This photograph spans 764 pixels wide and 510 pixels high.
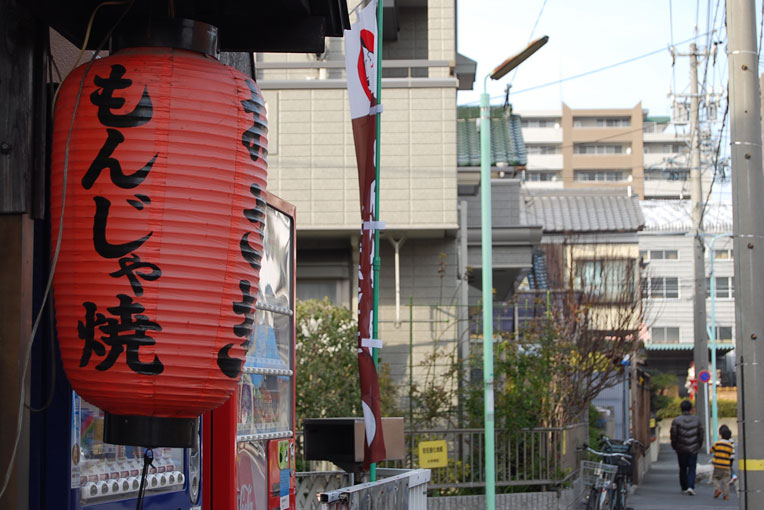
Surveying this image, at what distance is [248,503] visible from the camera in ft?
21.2

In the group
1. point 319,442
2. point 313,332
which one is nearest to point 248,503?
point 319,442

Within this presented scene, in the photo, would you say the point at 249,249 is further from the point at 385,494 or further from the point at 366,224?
the point at 366,224

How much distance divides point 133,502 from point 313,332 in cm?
1055

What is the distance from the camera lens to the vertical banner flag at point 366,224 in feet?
25.8

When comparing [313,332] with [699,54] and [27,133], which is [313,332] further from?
[699,54]

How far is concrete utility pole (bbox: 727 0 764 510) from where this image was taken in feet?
30.5

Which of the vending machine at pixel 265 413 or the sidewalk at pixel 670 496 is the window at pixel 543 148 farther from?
the vending machine at pixel 265 413

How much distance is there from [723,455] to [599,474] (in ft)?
19.7

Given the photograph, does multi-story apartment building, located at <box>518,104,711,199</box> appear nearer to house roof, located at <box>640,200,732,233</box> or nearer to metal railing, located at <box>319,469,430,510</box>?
house roof, located at <box>640,200,732,233</box>

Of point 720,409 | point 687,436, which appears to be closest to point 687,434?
point 687,436

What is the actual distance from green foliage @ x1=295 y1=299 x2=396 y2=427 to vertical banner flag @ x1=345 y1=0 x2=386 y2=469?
6.39 meters

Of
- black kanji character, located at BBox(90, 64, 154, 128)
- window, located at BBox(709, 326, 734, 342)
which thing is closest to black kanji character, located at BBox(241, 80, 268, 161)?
black kanji character, located at BBox(90, 64, 154, 128)

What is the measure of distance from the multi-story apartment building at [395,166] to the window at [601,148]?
72524mm

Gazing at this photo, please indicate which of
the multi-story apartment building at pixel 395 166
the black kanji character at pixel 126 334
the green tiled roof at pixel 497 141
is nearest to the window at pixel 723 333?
the green tiled roof at pixel 497 141
